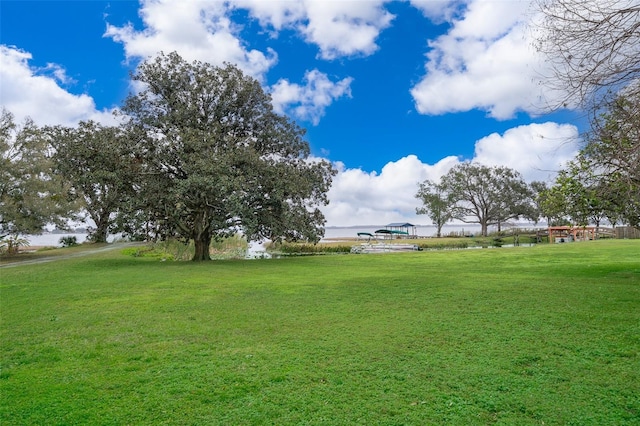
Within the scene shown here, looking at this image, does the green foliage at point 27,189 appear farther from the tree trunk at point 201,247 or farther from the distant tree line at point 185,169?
the tree trunk at point 201,247

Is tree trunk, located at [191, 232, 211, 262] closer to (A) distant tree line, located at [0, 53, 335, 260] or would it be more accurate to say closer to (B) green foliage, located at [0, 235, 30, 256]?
(A) distant tree line, located at [0, 53, 335, 260]

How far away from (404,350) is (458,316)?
80.1 inches

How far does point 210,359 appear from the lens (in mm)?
4719

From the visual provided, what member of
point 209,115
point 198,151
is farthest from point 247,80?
point 198,151

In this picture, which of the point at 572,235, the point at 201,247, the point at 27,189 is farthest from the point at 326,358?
the point at 572,235

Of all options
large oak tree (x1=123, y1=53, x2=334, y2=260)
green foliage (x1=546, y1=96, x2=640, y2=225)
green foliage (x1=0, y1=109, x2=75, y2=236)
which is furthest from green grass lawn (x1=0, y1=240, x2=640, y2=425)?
green foliage (x1=0, y1=109, x2=75, y2=236)

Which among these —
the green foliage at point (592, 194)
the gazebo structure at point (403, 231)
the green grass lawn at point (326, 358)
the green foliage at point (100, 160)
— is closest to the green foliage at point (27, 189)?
the green foliage at point (100, 160)

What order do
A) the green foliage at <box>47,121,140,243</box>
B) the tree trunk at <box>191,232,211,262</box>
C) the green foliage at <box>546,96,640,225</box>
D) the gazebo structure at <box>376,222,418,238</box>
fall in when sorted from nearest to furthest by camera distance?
the green foliage at <box>546,96,640,225</box> < the green foliage at <box>47,121,140,243</box> < the tree trunk at <box>191,232,211,262</box> < the gazebo structure at <box>376,222,418,238</box>

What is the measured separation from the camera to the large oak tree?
1684 centimetres

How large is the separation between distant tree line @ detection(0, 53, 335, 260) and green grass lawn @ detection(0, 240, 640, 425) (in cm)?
827

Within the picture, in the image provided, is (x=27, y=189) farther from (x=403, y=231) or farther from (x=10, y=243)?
(x=403, y=231)

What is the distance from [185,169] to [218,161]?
1283 millimetres

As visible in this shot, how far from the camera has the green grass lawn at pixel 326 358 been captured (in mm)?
3494

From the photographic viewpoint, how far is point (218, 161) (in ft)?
54.1
